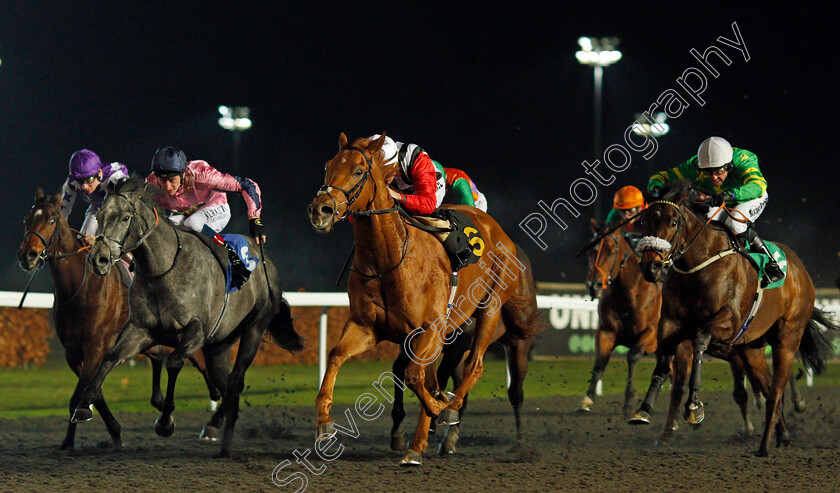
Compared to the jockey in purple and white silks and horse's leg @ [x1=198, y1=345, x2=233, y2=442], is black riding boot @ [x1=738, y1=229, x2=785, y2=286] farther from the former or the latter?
the jockey in purple and white silks

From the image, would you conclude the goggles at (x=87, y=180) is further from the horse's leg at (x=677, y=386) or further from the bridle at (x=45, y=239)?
the horse's leg at (x=677, y=386)

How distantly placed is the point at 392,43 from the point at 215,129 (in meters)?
5.31

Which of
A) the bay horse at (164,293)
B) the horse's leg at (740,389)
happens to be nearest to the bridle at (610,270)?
the horse's leg at (740,389)

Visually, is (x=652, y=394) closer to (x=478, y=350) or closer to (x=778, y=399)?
(x=478, y=350)

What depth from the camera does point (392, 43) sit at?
22312mm

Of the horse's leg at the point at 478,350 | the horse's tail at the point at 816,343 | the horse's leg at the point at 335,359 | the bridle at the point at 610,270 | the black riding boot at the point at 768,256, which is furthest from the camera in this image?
the bridle at the point at 610,270

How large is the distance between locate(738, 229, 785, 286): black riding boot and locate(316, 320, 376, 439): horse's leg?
2.60 meters

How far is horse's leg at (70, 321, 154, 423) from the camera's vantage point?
3926 mm

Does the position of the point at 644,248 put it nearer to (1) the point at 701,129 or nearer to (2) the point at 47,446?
(2) the point at 47,446

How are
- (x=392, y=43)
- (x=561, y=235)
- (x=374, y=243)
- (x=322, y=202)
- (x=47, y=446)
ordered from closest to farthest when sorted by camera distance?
(x=322, y=202) → (x=374, y=243) → (x=47, y=446) → (x=561, y=235) → (x=392, y=43)

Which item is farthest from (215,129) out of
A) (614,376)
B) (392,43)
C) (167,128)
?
(614,376)

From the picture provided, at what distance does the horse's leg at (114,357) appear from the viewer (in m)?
3.93

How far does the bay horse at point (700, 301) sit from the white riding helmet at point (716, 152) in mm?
440

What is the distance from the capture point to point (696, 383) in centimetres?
459
